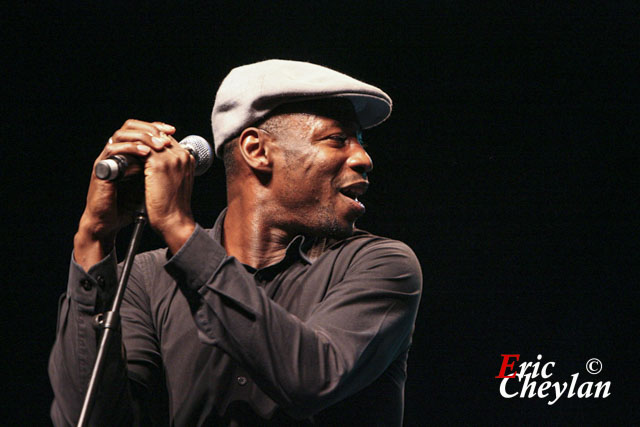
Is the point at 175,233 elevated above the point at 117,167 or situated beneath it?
situated beneath

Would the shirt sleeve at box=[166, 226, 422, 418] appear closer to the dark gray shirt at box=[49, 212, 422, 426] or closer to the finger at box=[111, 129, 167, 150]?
the dark gray shirt at box=[49, 212, 422, 426]

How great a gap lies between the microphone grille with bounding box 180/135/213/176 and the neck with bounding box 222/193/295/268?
249mm

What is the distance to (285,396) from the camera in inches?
53.0

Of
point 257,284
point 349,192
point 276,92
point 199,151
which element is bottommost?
point 257,284

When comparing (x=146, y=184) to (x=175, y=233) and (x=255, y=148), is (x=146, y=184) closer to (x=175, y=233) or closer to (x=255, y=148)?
(x=175, y=233)

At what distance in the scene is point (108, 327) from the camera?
1265mm

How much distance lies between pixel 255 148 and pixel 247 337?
0.67 m

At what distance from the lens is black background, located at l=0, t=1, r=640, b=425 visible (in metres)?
Result: 3.03

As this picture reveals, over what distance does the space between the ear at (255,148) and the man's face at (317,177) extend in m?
0.03

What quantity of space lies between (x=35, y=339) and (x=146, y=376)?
1.43 m

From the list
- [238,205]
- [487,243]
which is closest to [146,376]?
[238,205]

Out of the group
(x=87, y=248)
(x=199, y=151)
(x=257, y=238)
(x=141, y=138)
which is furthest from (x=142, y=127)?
(x=257, y=238)

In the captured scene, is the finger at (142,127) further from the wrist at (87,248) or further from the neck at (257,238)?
the neck at (257,238)

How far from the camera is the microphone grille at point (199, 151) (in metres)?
1.58
